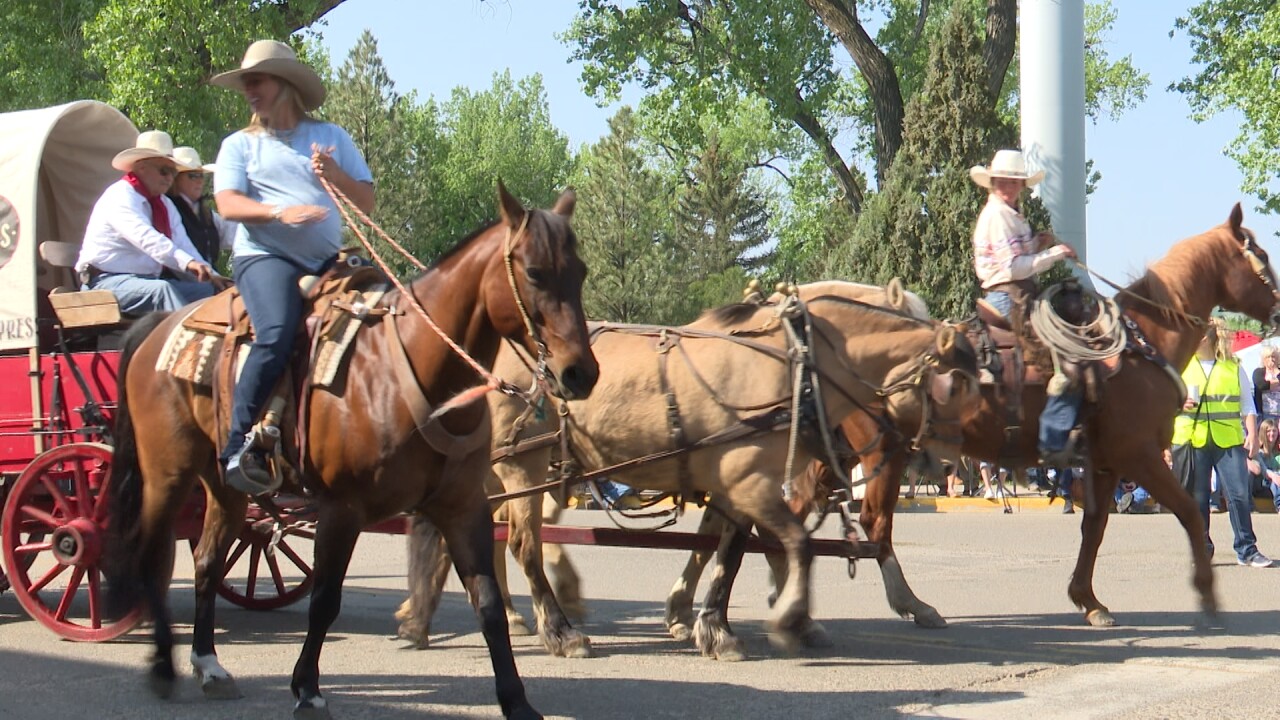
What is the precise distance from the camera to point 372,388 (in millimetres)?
5602

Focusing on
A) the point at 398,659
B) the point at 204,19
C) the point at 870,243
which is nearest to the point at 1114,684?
the point at 398,659

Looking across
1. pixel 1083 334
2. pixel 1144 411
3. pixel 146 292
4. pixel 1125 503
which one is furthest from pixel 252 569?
pixel 1125 503

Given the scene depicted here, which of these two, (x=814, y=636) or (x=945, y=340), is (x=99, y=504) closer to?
(x=814, y=636)

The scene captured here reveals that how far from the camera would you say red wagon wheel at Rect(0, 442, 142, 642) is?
7.89 meters

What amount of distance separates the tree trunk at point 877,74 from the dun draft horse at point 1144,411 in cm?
1552

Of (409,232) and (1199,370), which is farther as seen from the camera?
(409,232)

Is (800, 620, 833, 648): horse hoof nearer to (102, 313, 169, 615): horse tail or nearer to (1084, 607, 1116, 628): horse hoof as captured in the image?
(1084, 607, 1116, 628): horse hoof

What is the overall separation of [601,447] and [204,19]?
12.4 meters

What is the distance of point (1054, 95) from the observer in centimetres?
2012

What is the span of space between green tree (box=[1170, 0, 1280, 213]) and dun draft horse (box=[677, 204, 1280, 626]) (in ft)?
71.0

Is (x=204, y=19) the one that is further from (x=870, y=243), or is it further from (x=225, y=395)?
(x=225, y=395)

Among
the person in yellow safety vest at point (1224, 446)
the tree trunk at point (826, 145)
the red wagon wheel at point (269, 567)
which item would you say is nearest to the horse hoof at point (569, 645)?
the red wagon wheel at point (269, 567)

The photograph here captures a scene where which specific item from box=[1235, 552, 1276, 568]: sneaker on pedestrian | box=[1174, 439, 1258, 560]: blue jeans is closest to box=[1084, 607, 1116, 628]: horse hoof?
box=[1174, 439, 1258, 560]: blue jeans

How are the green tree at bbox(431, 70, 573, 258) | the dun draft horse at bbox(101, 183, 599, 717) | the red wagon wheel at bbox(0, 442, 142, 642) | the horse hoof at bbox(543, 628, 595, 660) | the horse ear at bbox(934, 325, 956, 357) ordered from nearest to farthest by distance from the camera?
the dun draft horse at bbox(101, 183, 599, 717)
the horse hoof at bbox(543, 628, 595, 660)
the horse ear at bbox(934, 325, 956, 357)
the red wagon wheel at bbox(0, 442, 142, 642)
the green tree at bbox(431, 70, 573, 258)
